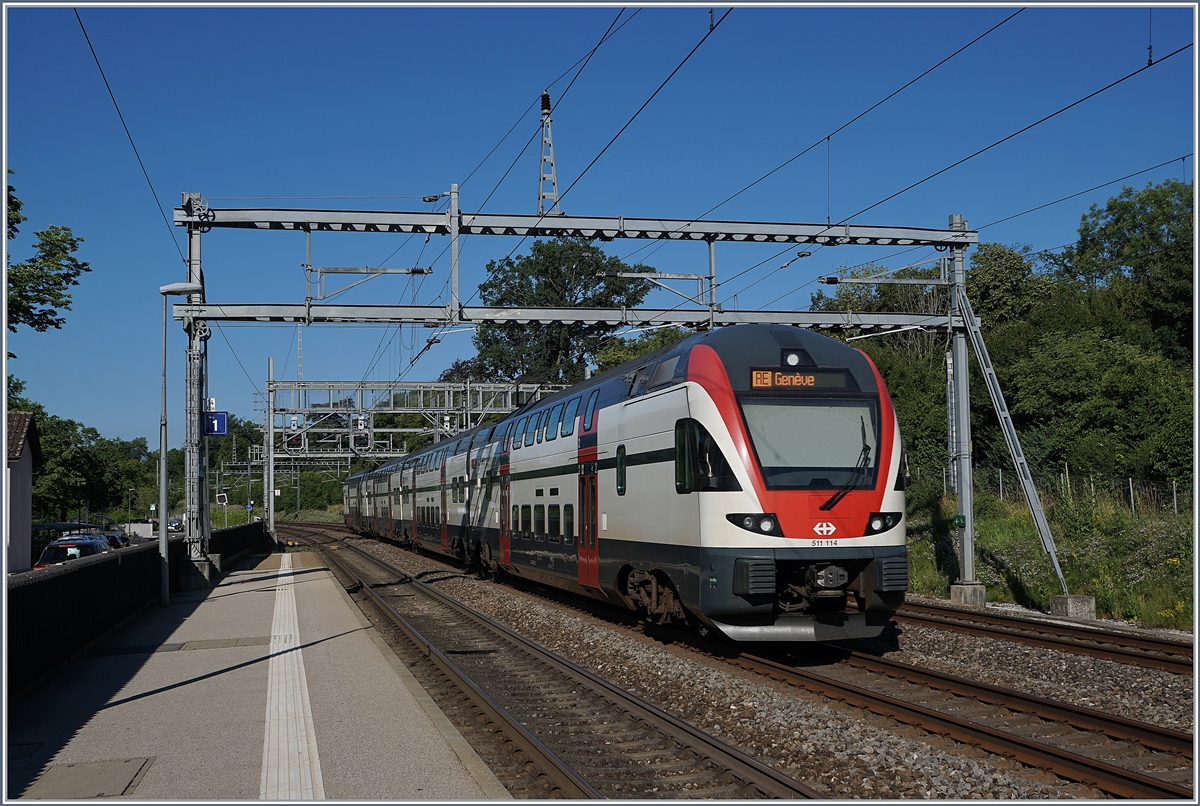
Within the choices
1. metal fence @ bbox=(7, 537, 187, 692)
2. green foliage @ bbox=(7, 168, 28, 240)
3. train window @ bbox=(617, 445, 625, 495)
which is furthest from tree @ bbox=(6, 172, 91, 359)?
train window @ bbox=(617, 445, 625, 495)

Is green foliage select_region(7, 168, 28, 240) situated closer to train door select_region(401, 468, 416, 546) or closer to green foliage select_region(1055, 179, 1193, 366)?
train door select_region(401, 468, 416, 546)

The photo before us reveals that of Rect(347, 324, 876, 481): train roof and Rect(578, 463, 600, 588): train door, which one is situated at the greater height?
Rect(347, 324, 876, 481): train roof

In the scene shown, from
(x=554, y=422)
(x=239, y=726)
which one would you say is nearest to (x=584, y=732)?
(x=239, y=726)

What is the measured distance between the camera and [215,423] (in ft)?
79.2

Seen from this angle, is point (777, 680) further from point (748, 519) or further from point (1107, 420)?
point (1107, 420)

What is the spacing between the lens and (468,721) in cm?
957

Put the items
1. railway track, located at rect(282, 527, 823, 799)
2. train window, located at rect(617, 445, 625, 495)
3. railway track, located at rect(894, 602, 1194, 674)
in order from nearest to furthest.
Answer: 1. railway track, located at rect(282, 527, 823, 799)
2. railway track, located at rect(894, 602, 1194, 674)
3. train window, located at rect(617, 445, 625, 495)

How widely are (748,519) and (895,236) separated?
1096 centimetres

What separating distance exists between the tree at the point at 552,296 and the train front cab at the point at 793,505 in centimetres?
5266

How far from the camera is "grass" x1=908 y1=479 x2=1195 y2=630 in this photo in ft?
52.7

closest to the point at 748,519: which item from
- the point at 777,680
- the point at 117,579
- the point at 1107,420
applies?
the point at 777,680

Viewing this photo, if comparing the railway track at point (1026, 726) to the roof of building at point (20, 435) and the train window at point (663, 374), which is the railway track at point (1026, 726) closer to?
the train window at point (663, 374)

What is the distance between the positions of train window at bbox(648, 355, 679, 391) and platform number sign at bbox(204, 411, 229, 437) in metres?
14.1

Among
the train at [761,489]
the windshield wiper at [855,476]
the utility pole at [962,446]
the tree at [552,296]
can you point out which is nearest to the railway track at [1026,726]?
the train at [761,489]
